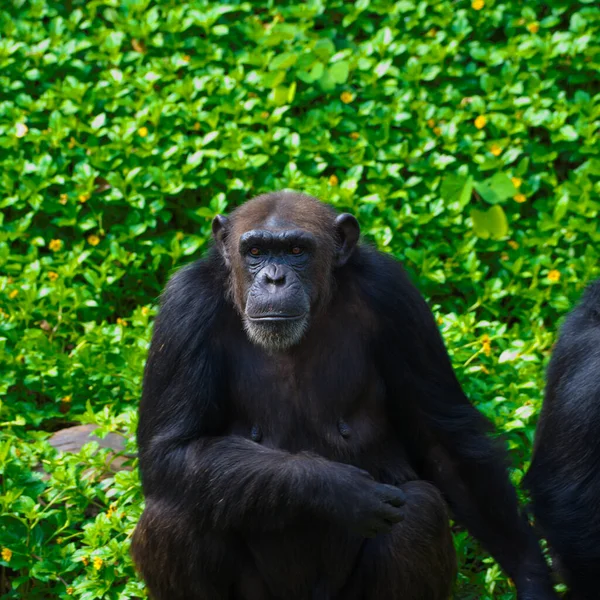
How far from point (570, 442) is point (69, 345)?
3160 millimetres

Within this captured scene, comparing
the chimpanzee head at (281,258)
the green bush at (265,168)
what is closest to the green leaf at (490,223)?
the green bush at (265,168)

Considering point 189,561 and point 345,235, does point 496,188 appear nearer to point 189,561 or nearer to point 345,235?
point 345,235

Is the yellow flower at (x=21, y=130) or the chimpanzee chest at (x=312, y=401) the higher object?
the yellow flower at (x=21, y=130)

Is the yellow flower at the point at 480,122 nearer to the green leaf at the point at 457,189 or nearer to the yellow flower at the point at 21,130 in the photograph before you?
the green leaf at the point at 457,189

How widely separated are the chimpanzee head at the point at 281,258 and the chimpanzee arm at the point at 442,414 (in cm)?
24

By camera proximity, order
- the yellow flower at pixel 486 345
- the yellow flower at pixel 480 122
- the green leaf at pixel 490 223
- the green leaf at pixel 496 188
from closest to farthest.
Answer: the yellow flower at pixel 486 345
the green leaf at pixel 490 223
the green leaf at pixel 496 188
the yellow flower at pixel 480 122

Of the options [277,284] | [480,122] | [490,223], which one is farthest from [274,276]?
[480,122]

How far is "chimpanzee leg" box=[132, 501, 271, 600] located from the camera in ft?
16.5

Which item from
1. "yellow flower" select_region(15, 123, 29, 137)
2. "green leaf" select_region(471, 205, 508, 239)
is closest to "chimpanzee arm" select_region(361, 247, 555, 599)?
"green leaf" select_region(471, 205, 508, 239)

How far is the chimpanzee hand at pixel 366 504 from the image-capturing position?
4738mm

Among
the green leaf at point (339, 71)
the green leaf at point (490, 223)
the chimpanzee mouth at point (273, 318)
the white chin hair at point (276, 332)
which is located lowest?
the white chin hair at point (276, 332)

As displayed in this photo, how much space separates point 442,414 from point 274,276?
0.96 metres

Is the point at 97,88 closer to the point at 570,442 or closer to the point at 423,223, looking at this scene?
the point at 423,223

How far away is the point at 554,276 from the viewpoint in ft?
24.0
